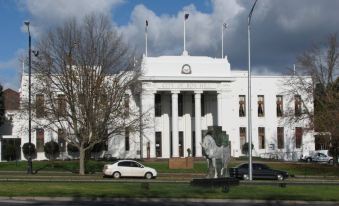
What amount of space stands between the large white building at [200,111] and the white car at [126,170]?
24820mm

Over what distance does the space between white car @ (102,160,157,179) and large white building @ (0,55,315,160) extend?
24820 mm

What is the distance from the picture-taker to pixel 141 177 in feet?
150

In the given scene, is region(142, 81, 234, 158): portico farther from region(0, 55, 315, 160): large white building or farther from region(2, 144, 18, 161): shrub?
region(2, 144, 18, 161): shrub

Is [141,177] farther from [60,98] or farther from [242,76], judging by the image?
[242,76]

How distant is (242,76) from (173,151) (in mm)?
13771

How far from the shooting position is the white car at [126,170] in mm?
44969

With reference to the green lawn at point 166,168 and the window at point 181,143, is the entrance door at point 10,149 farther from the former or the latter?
the window at point 181,143

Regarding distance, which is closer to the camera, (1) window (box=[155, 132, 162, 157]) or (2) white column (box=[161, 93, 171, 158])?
(2) white column (box=[161, 93, 171, 158])

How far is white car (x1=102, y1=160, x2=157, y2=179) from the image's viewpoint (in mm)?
44969

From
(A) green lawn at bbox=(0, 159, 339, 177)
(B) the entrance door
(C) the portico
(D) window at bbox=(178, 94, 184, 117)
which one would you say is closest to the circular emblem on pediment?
(C) the portico

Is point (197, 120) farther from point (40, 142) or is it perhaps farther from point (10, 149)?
point (10, 149)

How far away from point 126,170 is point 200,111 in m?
31.3

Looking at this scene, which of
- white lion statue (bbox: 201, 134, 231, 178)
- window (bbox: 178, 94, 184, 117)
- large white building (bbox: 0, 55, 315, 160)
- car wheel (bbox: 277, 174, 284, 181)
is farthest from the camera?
window (bbox: 178, 94, 184, 117)

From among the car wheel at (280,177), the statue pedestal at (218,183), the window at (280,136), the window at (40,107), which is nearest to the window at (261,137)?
the window at (280,136)
